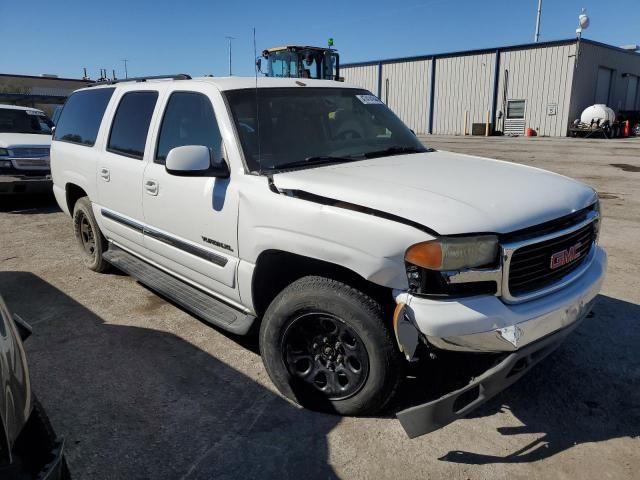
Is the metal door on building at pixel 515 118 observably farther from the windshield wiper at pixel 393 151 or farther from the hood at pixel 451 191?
the hood at pixel 451 191

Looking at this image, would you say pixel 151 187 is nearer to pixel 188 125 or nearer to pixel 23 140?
pixel 188 125

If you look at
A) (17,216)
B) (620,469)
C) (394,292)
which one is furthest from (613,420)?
(17,216)

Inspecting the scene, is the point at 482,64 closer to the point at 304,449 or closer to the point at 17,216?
the point at 17,216

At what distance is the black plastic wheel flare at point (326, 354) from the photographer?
2.77 metres

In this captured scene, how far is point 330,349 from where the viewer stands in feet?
9.53

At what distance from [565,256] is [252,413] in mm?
1947

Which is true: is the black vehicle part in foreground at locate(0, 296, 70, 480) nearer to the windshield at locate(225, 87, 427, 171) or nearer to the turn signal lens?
the turn signal lens

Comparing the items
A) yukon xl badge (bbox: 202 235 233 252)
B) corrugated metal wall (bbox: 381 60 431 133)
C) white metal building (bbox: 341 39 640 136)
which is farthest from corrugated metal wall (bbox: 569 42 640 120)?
yukon xl badge (bbox: 202 235 233 252)

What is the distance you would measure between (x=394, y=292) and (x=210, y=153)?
1.54 m

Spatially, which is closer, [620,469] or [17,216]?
[620,469]

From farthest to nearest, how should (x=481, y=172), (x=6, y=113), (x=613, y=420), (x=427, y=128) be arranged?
(x=427, y=128), (x=6, y=113), (x=481, y=172), (x=613, y=420)

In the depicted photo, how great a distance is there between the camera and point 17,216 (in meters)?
8.54

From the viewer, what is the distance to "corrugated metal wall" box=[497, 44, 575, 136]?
28922 mm

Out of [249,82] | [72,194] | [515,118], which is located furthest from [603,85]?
[249,82]
